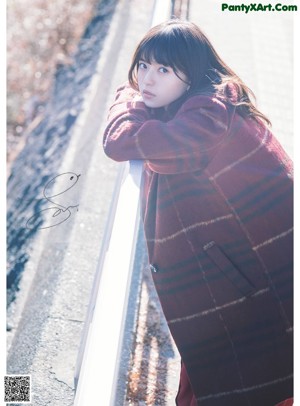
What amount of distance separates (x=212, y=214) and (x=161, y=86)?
1.39 feet

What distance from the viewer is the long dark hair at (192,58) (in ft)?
5.91

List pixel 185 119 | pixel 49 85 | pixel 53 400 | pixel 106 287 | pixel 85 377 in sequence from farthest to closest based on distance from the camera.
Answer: pixel 49 85, pixel 53 400, pixel 185 119, pixel 106 287, pixel 85 377

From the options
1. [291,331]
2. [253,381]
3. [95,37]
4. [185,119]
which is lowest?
[95,37]

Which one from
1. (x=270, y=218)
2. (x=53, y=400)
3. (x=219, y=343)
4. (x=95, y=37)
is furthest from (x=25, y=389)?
(x=95, y=37)

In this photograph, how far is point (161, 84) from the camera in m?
1.81

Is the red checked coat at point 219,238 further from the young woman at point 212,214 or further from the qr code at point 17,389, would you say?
the qr code at point 17,389

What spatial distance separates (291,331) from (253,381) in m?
0.21

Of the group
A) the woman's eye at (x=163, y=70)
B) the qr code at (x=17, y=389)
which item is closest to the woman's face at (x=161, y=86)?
the woman's eye at (x=163, y=70)

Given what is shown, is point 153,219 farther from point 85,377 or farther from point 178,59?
point 85,377

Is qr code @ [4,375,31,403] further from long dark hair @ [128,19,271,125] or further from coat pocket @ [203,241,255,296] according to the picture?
long dark hair @ [128,19,271,125]

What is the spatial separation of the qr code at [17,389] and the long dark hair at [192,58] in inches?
47.2

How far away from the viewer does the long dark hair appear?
1.80 metres
